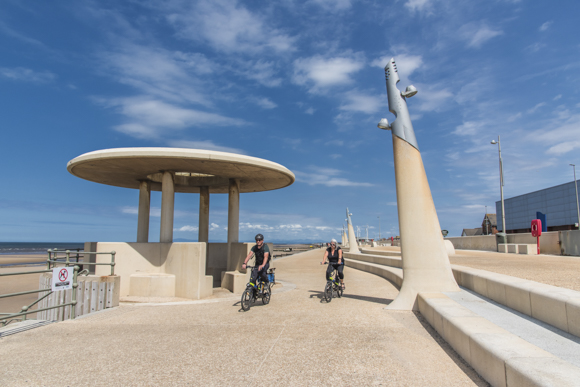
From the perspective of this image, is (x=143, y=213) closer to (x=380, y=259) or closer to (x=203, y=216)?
(x=203, y=216)

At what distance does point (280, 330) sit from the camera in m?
6.18

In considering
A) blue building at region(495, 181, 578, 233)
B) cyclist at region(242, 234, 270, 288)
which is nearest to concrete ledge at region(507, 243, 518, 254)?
cyclist at region(242, 234, 270, 288)

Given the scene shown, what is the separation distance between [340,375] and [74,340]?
433cm

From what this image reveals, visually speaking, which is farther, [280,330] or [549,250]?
[549,250]

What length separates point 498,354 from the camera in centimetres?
335

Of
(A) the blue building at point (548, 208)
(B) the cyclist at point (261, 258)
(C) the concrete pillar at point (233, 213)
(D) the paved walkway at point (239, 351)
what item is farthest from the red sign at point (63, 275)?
(A) the blue building at point (548, 208)

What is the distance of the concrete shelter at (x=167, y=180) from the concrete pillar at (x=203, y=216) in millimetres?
816

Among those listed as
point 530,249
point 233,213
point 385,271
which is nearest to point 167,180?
point 233,213

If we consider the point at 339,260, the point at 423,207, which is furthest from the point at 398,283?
the point at 423,207

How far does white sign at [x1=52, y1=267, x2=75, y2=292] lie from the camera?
6887 mm

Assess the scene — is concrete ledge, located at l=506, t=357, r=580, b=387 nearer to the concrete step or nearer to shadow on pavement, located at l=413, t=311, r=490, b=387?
the concrete step

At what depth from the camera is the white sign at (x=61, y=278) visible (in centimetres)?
689

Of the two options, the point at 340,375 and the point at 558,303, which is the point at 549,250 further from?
the point at 340,375

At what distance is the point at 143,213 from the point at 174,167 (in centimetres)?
313
